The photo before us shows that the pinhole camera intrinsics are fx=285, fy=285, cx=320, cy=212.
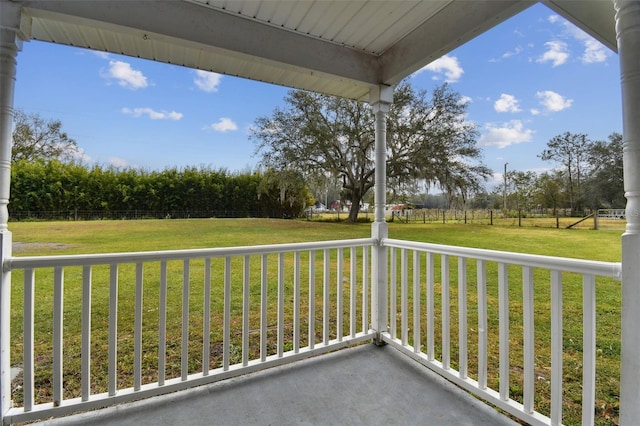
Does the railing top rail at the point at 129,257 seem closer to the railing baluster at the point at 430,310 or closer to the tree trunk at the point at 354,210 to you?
the railing baluster at the point at 430,310

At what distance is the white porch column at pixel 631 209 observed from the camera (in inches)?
38.9

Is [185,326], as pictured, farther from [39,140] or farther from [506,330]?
[39,140]

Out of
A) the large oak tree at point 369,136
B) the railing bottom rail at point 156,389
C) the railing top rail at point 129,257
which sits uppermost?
the large oak tree at point 369,136

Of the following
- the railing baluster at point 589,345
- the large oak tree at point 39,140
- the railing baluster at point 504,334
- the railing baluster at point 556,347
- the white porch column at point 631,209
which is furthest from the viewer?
the large oak tree at point 39,140

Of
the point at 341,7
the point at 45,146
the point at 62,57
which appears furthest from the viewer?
the point at 62,57

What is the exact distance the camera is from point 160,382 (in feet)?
5.20

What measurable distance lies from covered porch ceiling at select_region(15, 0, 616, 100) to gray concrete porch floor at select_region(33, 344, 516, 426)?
2022 millimetres

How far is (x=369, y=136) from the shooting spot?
7359 millimetres

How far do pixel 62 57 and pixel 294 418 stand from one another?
13.8 feet

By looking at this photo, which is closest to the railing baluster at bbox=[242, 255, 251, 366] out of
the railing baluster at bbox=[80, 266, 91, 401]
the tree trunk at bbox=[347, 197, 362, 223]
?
the railing baluster at bbox=[80, 266, 91, 401]

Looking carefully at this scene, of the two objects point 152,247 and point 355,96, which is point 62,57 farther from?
point 355,96

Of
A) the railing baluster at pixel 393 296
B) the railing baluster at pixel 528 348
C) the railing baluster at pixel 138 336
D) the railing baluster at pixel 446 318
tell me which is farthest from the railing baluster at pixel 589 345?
the railing baluster at pixel 138 336

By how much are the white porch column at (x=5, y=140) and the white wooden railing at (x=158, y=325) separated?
0.22ft

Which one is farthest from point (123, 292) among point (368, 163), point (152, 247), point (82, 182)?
point (368, 163)
